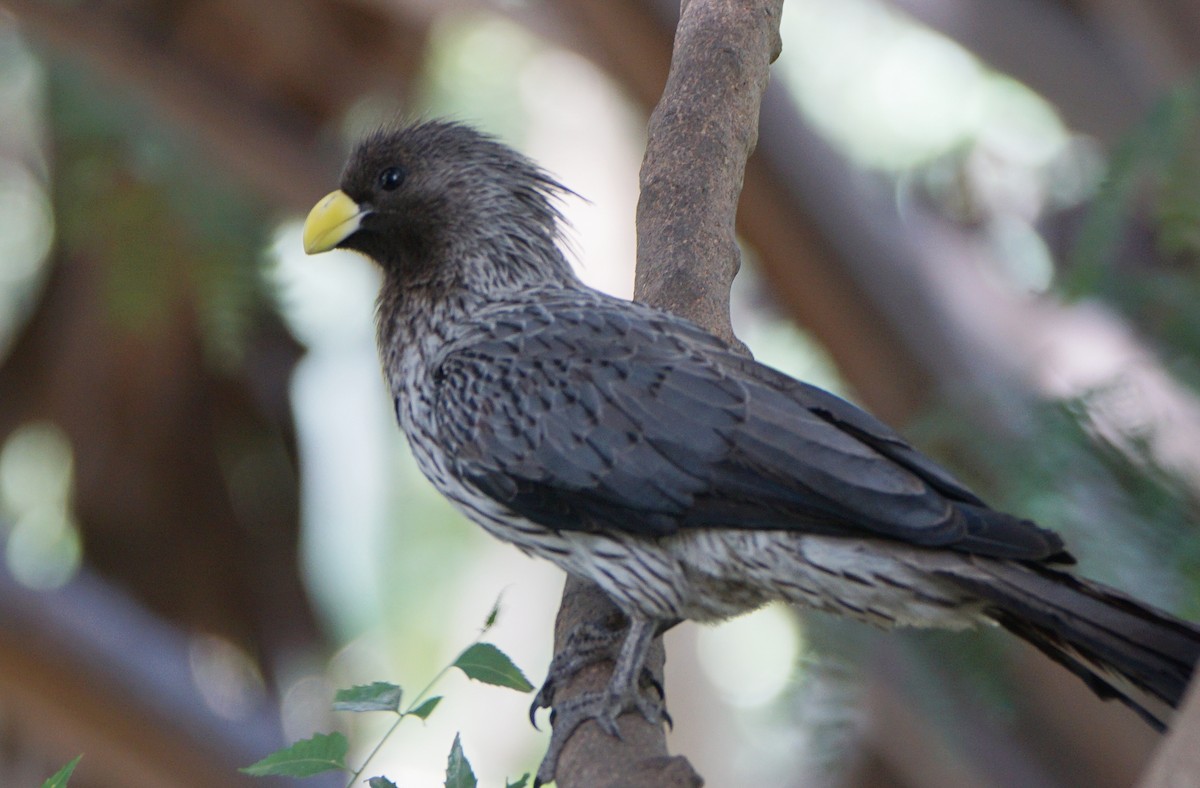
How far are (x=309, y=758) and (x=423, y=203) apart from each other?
171 centimetres

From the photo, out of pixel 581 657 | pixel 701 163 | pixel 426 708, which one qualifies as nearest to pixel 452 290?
pixel 701 163

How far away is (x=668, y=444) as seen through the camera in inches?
105

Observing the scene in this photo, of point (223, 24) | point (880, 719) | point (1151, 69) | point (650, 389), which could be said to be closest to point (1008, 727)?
point (880, 719)

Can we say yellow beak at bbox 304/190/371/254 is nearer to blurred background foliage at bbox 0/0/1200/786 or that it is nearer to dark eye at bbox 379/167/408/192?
dark eye at bbox 379/167/408/192

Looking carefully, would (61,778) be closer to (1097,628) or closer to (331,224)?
(1097,628)

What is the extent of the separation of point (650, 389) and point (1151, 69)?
278 centimetres

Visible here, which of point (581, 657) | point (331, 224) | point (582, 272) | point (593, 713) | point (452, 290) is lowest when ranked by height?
point (593, 713)

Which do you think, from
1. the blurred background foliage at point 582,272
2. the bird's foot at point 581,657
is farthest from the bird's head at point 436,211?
the bird's foot at point 581,657

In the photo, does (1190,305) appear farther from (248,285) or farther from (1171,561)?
(248,285)

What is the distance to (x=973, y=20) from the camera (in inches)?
202

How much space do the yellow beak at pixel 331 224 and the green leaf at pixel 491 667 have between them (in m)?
1.47

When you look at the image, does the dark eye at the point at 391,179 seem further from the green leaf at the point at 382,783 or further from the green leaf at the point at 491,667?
the green leaf at the point at 382,783

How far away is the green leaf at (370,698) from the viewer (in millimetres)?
2088

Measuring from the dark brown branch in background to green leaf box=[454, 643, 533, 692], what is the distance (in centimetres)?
81
